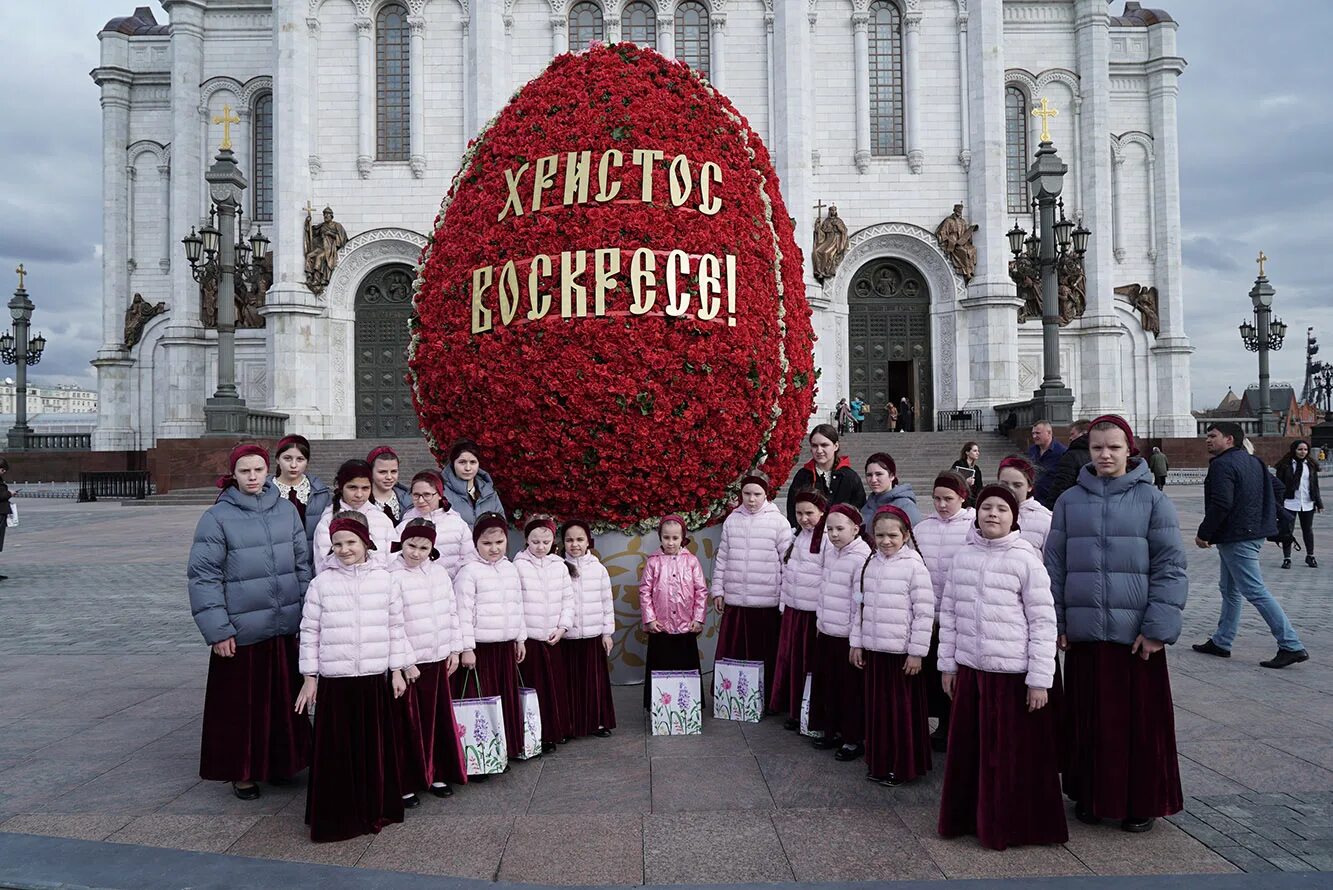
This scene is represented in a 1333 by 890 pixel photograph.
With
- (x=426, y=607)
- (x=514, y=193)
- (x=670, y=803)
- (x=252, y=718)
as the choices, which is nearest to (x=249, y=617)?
(x=252, y=718)

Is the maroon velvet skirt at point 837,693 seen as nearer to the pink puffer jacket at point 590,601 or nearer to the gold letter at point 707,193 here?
the pink puffer jacket at point 590,601

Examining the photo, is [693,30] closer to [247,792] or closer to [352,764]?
[247,792]

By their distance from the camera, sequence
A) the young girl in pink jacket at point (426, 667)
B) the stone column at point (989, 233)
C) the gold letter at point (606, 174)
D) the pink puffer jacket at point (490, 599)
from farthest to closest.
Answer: the stone column at point (989, 233)
the gold letter at point (606, 174)
the pink puffer jacket at point (490, 599)
the young girl in pink jacket at point (426, 667)

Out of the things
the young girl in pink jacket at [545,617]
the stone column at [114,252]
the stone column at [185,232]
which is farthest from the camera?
the stone column at [114,252]

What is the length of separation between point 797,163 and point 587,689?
22.8m

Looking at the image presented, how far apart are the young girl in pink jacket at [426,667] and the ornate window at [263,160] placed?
1070 inches

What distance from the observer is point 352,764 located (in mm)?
3977

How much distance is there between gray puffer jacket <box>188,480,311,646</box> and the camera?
4332mm

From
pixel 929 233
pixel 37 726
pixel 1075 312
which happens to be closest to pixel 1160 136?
pixel 1075 312

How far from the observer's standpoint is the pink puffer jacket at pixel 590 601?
537 cm

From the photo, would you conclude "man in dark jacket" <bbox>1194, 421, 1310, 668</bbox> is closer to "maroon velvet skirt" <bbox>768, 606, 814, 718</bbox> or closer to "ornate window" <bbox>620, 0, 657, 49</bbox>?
"maroon velvet skirt" <bbox>768, 606, 814, 718</bbox>

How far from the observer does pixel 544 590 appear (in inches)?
202

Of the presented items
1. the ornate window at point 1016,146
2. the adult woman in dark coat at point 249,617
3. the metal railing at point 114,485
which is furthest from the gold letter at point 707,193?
the ornate window at point 1016,146

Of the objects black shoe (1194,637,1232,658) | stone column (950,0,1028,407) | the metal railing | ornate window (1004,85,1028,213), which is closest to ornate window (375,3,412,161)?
the metal railing
